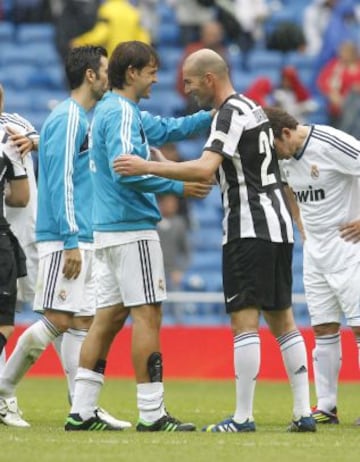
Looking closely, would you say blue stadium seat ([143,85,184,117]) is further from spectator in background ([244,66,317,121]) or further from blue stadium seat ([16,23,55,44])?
blue stadium seat ([16,23,55,44])

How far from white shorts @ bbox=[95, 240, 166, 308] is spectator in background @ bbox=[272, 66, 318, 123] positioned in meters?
11.0

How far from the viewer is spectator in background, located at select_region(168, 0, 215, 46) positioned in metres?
22.4

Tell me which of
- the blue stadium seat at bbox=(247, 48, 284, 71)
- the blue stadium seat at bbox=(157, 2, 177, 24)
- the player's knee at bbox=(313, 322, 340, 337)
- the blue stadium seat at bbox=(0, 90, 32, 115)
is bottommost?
the player's knee at bbox=(313, 322, 340, 337)

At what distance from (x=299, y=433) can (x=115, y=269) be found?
4.92ft

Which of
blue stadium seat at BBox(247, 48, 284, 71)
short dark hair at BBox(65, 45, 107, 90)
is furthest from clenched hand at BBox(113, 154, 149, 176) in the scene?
blue stadium seat at BBox(247, 48, 284, 71)

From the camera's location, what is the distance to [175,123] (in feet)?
33.5

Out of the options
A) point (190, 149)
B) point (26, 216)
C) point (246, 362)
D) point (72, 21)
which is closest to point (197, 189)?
point (246, 362)

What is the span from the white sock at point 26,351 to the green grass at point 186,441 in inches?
13.1

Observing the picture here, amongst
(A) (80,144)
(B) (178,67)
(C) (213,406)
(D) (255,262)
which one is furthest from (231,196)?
(B) (178,67)

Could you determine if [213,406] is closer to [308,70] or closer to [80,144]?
[80,144]

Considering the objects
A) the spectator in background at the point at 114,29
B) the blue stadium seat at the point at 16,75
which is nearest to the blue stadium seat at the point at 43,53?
the blue stadium seat at the point at 16,75

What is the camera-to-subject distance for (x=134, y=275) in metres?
9.61

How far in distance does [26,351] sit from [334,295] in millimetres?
2117

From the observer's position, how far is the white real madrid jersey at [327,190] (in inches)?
413
